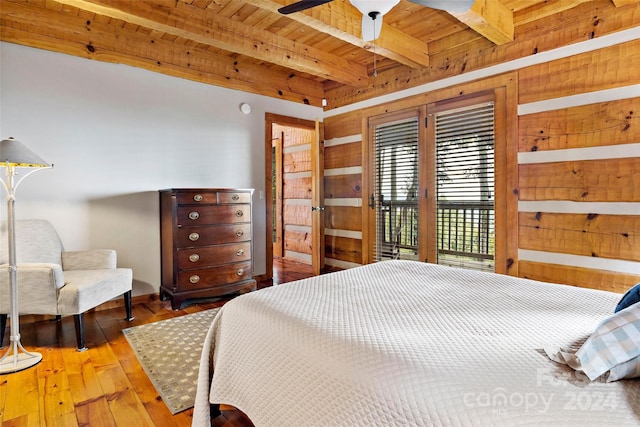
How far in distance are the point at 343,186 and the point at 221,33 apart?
237cm

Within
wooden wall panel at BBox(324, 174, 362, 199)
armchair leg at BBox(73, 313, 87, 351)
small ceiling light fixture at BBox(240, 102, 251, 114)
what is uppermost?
small ceiling light fixture at BBox(240, 102, 251, 114)

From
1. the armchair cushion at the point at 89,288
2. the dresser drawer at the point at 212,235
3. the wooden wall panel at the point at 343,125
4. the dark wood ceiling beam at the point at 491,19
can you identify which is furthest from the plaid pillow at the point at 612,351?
the wooden wall panel at the point at 343,125

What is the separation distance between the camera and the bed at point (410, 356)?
750mm

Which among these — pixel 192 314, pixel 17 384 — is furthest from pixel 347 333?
pixel 192 314

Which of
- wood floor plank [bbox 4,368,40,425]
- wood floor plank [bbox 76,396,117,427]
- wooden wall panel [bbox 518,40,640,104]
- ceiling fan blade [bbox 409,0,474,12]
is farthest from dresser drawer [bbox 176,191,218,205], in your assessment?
wooden wall panel [bbox 518,40,640,104]

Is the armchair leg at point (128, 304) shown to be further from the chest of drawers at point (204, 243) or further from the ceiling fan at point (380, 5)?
the ceiling fan at point (380, 5)

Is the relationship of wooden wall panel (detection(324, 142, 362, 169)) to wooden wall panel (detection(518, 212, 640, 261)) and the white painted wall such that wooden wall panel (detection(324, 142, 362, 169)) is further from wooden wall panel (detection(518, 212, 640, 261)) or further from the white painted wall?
wooden wall panel (detection(518, 212, 640, 261))

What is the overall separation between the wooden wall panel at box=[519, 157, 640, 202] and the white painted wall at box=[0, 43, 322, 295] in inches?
121

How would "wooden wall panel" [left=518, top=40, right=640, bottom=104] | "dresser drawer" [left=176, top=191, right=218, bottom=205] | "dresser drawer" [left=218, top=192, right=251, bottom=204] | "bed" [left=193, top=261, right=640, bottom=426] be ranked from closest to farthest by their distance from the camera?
"bed" [left=193, top=261, right=640, bottom=426] → "wooden wall panel" [left=518, top=40, right=640, bottom=104] → "dresser drawer" [left=176, top=191, right=218, bottom=205] → "dresser drawer" [left=218, top=192, right=251, bottom=204]

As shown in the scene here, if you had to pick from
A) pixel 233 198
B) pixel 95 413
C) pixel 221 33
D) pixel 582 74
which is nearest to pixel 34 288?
pixel 95 413

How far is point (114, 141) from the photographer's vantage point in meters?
3.26

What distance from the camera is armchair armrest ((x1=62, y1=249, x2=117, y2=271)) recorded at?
2875 mm

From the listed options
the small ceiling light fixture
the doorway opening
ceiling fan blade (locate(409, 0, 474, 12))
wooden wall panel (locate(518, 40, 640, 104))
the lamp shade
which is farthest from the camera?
the doorway opening

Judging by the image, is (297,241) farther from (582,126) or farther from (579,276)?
(582,126)
